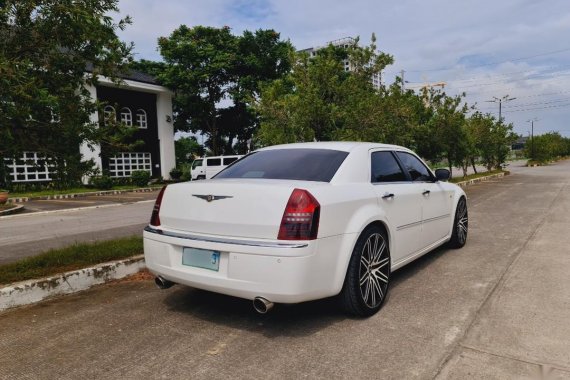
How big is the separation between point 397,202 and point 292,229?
5.06 feet

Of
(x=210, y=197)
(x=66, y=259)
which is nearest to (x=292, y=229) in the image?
(x=210, y=197)

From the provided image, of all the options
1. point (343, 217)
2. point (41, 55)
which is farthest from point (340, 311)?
point (41, 55)

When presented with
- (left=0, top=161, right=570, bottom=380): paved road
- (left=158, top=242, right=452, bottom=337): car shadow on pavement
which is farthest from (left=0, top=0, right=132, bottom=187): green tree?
(left=158, top=242, right=452, bottom=337): car shadow on pavement

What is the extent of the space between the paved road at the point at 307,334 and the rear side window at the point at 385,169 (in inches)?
44.9

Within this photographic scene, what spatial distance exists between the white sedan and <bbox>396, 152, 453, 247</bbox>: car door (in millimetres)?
433

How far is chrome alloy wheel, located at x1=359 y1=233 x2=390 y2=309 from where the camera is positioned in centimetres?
358

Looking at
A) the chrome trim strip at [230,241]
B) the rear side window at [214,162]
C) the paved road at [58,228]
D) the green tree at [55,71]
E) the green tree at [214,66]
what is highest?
the green tree at [214,66]

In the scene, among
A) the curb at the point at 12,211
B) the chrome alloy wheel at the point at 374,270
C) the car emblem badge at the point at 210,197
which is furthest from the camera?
the curb at the point at 12,211

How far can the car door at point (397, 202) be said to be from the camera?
4.04 m

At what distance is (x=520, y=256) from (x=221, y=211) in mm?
4342

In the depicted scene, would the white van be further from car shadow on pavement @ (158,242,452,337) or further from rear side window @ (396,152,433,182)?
car shadow on pavement @ (158,242,452,337)

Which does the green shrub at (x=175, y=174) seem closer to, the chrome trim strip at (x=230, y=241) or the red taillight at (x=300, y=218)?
the chrome trim strip at (x=230, y=241)

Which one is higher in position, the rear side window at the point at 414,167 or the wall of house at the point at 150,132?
the wall of house at the point at 150,132

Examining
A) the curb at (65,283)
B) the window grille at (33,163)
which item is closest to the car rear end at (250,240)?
the curb at (65,283)
